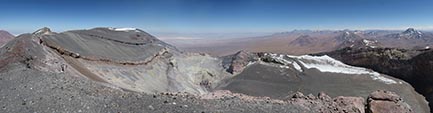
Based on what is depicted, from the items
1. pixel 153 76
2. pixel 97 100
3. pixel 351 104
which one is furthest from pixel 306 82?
pixel 97 100

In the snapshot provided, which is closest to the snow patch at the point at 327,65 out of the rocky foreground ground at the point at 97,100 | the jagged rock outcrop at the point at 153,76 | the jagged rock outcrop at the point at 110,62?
the jagged rock outcrop at the point at 153,76

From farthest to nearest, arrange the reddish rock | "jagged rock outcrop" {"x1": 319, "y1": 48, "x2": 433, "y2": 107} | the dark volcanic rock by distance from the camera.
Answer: the dark volcanic rock
"jagged rock outcrop" {"x1": 319, "y1": 48, "x2": 433, "y2": 107}
the reddish rock

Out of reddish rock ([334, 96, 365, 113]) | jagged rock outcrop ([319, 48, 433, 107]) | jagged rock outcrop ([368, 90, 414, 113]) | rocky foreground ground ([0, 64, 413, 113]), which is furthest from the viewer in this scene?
jagged rock outcrop ([319, 48, 433, 107])

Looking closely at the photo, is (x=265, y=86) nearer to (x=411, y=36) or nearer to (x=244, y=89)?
(x=244, y=89)

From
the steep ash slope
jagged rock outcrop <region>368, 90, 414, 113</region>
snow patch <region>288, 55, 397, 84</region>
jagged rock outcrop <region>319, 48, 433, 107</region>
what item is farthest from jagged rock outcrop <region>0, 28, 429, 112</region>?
jagged rock outcrop <region>319, 48, 433, 107</region>

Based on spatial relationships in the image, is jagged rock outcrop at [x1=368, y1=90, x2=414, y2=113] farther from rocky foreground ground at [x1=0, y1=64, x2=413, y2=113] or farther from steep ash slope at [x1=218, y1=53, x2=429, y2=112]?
steep ash slope at [x1=218, y1=53, x2=429, y2=112]

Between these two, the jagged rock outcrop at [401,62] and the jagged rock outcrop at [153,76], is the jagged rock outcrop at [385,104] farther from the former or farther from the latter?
the jagged rock outcrop at [401,62]
